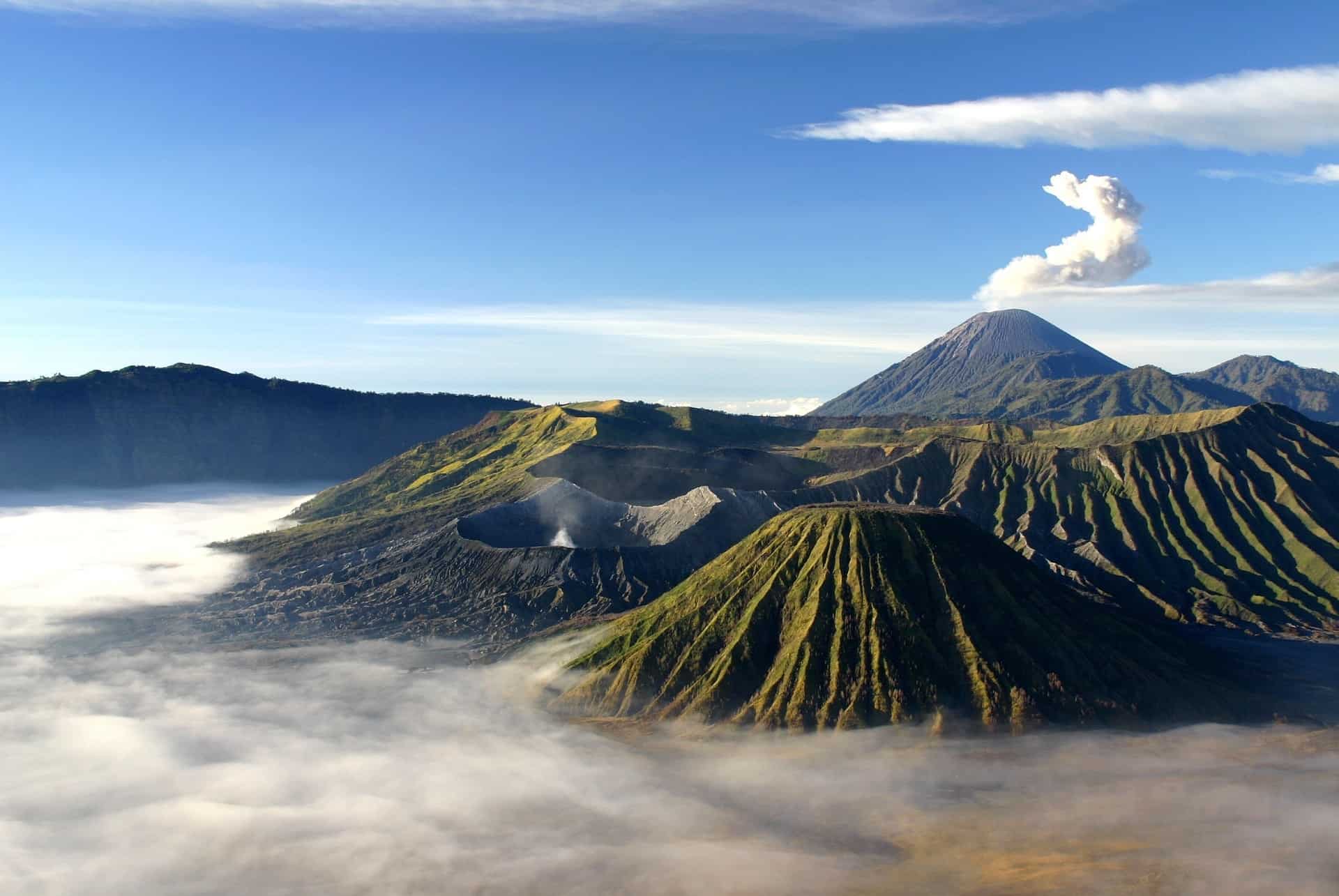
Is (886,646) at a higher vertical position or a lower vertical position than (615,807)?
higher

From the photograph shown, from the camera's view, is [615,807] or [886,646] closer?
[615,807]

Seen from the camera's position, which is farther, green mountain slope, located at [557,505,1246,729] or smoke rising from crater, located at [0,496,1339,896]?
green mountain slope, located at [557,505,1246,729]

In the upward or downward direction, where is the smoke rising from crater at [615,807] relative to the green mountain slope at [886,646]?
downward

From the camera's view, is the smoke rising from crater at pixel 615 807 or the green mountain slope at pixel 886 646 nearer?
the smoke rising from crater at pixel 615 807

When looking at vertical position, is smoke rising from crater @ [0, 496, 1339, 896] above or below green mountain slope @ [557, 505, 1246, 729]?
below

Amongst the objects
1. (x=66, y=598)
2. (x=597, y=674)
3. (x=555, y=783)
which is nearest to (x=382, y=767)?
(x=555, y=783)
